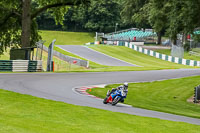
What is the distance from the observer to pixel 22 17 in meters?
38.2

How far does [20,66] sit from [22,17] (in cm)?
694

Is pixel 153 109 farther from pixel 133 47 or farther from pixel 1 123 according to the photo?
pixel 133 47

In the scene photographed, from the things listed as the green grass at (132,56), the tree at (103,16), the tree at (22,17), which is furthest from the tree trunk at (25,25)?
the tree at (103,16)

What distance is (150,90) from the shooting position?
25.6 meters

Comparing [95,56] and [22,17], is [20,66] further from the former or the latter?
[95,56]

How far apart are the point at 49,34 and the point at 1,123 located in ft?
312

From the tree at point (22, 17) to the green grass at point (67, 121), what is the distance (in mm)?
23517

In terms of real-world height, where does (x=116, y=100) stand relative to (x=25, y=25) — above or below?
below

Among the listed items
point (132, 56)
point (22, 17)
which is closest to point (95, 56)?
point (132, 56)

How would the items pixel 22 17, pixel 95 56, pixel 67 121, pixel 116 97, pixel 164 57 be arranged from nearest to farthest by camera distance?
pixel 67 121
pixel 116 97
pixel 22 17
pixel 95 56
pixel 164 57

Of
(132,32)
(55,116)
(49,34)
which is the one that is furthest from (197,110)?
(49,34)

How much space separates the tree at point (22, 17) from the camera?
38.2 meters

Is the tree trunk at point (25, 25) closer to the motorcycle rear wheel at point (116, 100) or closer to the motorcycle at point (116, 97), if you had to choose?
the motorcycle at point (116, 97)

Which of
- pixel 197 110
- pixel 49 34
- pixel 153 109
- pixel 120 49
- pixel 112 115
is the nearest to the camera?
pixel 112 115
